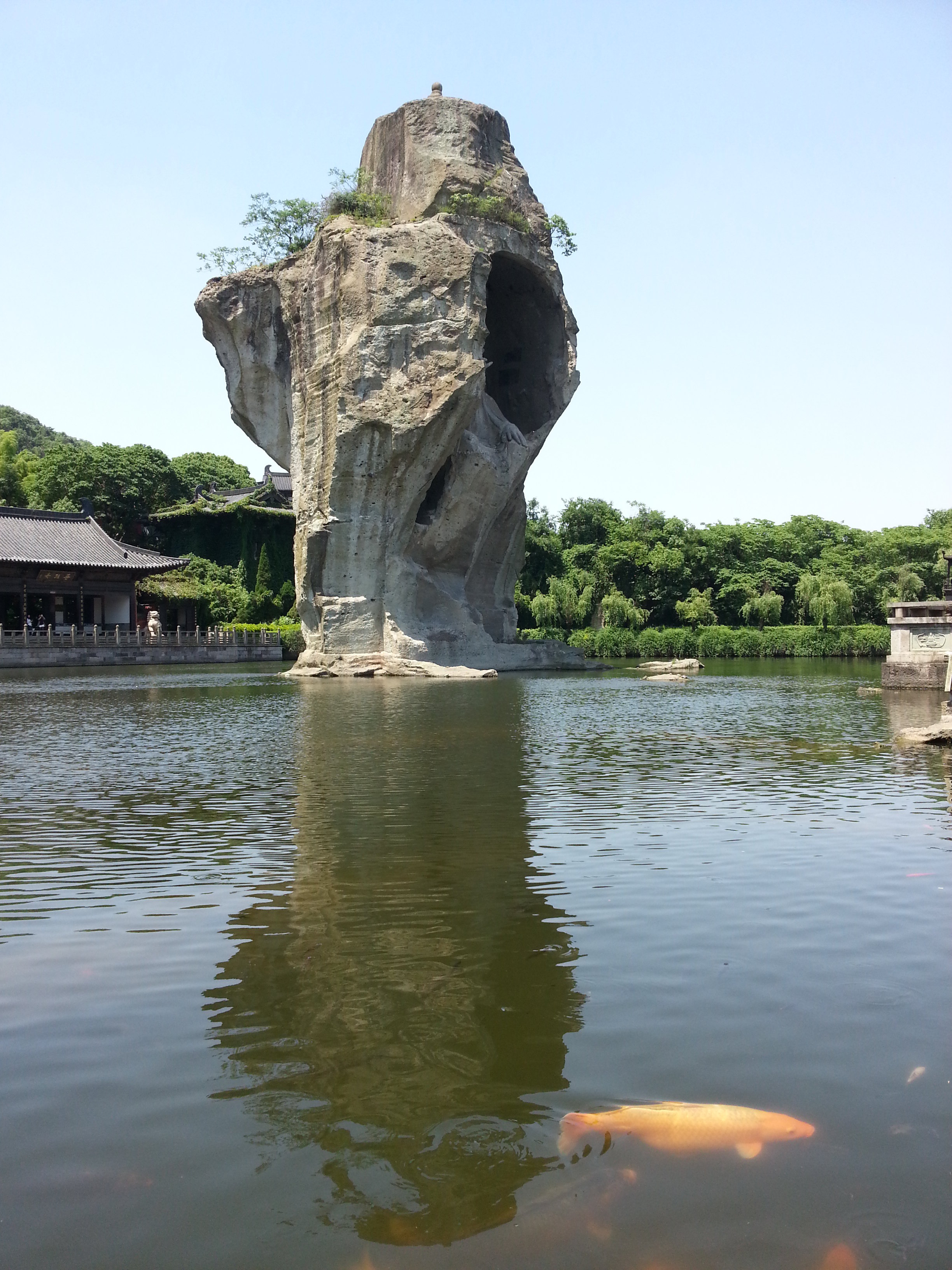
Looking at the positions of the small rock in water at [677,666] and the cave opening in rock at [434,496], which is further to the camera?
the small rock in water at [677,666]

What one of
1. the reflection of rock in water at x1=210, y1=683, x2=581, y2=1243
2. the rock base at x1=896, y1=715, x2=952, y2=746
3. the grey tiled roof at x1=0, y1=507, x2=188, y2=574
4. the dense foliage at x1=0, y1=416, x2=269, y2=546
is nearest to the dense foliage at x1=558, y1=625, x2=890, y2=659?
the dense foliage at x1=0, y1=416, x2=269, y2=546

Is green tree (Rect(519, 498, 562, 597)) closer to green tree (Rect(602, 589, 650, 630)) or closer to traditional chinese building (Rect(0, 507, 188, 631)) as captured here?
green tree (Rect(602, 589, 650, 630))

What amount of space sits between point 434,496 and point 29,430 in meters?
68.8

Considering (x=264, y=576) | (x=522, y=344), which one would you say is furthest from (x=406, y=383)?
(x=264, y=576)

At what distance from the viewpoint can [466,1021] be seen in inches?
187

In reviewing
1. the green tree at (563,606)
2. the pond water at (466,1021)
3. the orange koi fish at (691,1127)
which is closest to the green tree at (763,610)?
Result: the green tree at (563,606)

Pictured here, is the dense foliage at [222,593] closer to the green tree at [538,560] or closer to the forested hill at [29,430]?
the green tree at [538,560]

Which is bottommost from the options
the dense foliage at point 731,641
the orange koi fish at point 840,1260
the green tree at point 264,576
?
the orange koi fish at point 840,1260

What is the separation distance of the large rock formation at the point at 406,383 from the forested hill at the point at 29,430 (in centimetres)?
5381

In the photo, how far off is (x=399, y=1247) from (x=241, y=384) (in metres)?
41.1

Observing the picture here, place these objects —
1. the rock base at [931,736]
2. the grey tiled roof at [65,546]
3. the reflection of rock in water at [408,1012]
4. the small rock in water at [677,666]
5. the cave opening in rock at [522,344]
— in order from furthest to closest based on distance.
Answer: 1. the grey tiled roof at [65,546]
2. the cave opening in rock at [522,344]
3. the small rock in water at [677,666]
4. the rock base at [931,736]
5. the reflection of rock in water at [408,1012]

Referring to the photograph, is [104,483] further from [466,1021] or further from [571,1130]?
[571,1130]

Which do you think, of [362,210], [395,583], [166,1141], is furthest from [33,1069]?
[362,210]

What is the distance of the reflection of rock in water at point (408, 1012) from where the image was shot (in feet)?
11.4
